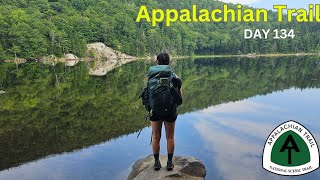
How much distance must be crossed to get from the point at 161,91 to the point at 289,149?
10.9 ft

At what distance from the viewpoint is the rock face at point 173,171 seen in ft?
32.6

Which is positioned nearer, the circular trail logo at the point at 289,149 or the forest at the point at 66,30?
the circular trail logo at the point at 289,149

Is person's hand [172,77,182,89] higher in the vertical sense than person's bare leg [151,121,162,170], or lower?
higher

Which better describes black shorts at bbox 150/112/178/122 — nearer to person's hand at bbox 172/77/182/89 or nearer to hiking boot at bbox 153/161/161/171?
person's hand at bbox 172/77/182/89

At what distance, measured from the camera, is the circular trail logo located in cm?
765

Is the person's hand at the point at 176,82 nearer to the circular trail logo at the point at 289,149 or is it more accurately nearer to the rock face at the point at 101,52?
the circular trail logo at the point at 289,149

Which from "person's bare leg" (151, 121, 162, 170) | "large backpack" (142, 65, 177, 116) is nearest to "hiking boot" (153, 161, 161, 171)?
"person's bare leg" (151, 121, 162, 170)

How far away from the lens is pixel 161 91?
9.67 meters

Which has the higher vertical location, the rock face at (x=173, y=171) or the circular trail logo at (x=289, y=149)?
the circular trail logo at (x=289, y=149)

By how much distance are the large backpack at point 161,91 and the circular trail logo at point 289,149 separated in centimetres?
267

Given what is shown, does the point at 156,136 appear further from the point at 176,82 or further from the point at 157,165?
the point at 176,82

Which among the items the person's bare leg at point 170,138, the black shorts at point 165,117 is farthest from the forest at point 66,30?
the black shorts at point 165,117

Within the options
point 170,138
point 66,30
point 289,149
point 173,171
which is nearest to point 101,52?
point 66,30

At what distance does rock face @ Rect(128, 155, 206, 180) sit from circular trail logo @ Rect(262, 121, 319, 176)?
2648mm
